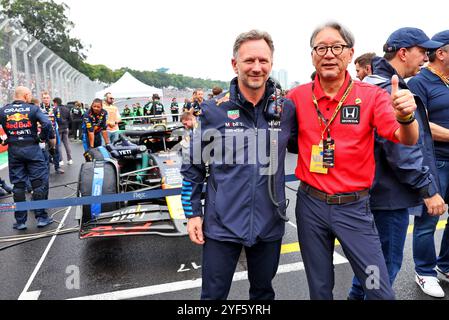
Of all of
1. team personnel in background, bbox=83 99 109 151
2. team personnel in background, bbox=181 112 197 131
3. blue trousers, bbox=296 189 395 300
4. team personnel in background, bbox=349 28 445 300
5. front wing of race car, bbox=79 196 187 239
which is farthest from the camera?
team personnel in background, bbox=83 99 109 151


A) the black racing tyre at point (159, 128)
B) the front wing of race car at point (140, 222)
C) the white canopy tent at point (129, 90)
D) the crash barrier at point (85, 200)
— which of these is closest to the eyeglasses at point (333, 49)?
the crash barrier at point (85, 200)

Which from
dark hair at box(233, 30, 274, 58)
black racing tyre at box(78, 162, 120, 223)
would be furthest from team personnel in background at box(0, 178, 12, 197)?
dark hair at box(233, 30, 274, 58)

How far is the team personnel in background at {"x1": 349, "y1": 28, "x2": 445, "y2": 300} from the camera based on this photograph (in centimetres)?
204

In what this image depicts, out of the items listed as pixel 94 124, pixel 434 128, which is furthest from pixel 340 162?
pixel 94 124

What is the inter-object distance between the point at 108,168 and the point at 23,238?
1467mm

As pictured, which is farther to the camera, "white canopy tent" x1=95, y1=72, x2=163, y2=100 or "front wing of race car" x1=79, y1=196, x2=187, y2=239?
"white canopy tent" x1=95, y1=72, x2=163, y2=100

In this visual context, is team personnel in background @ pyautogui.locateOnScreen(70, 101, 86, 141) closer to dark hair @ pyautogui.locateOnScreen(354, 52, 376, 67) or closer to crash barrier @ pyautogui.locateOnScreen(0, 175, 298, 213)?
crash barrier @ pyautogui.locateOnScreen(0, 175, 298, 213)

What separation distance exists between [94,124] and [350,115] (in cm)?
750

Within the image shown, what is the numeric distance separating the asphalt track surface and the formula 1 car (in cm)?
43

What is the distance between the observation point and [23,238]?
4.33 metres

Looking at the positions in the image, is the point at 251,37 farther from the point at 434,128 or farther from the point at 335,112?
the point at 434,128

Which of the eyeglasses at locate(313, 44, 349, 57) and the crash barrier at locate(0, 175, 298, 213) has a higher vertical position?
the eyeglasses at locate(313, 44, 349, 57)

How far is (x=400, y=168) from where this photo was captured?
204 cm

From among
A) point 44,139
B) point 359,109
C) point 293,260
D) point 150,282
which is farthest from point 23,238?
point 359,109
